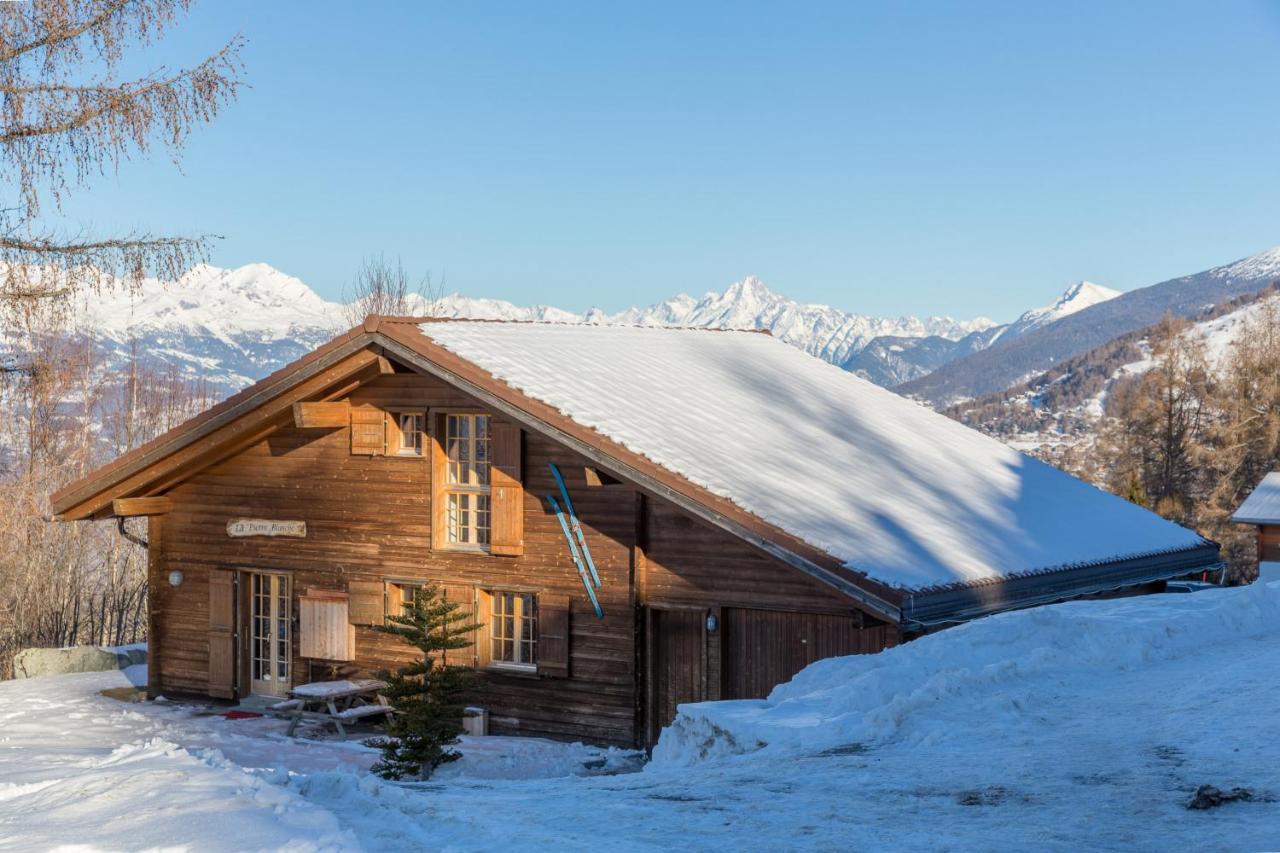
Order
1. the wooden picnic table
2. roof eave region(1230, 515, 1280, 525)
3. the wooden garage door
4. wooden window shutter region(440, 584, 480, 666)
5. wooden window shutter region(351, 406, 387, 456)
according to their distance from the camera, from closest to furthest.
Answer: the wooden garage door, the wooden picnic table, wooden window shutter region(440, 584, 480, 666), wooden window shutter region(351, 406, 387, 456), roof eave region(1230, 515, 1280, 525)

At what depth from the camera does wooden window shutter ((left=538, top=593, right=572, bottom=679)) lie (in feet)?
53.7

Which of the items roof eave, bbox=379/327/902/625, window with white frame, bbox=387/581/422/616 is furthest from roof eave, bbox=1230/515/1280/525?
roof eave, bbox=379/327/902/625

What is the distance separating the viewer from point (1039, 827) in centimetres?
592

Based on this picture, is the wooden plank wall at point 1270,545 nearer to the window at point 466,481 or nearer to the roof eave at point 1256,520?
the roof eave at point 1256,520

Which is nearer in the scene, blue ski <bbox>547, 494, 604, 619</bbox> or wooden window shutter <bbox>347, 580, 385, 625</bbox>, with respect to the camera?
blue ski <bbox>547, 494, 604, 619</bbox>

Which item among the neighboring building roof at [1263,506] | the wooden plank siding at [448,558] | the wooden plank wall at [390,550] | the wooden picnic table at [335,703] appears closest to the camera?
the wooden plank siding at [448,558]

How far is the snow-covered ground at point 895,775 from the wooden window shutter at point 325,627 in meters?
7.18

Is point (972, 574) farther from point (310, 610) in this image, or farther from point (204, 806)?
point (204, 806)

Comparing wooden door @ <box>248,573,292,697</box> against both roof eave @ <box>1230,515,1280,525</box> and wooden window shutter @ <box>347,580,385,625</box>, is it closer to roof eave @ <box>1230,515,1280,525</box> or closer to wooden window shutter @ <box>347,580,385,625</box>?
wooden window shutter @ <box>347,580,385,625</box>

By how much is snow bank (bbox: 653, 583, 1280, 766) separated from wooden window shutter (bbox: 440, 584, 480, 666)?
293 inches

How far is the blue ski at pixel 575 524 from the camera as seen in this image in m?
16.1

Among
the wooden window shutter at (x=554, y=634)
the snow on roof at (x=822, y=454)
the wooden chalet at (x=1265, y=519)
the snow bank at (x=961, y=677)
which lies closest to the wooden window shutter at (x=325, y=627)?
the wooden window shutter at (x=554, y=634)

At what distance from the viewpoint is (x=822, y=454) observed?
1823cm

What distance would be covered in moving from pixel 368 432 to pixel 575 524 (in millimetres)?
3284
